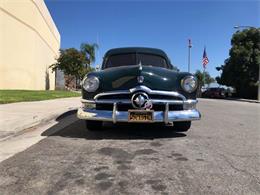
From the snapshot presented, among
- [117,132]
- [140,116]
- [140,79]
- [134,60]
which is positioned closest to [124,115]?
[140,116]

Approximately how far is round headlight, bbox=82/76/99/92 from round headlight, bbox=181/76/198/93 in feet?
4.87

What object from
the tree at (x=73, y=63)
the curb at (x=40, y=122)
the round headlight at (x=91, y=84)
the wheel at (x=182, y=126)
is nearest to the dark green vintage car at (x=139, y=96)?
the round headlight at (x=91, y=84)

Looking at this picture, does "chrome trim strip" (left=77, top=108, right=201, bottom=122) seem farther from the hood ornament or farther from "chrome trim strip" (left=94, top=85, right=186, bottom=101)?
the hood ornament

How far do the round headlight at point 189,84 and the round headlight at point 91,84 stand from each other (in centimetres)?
148

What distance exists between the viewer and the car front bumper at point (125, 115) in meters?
5.52

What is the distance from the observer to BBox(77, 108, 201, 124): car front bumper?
18.1 ft

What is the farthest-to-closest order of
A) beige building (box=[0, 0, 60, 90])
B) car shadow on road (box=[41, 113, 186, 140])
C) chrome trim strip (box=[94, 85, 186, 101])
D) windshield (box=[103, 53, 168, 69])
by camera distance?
beige building (box=[0, 0, 60, 90]), windshield (box=[103, 53, 168, 69]), car shadow on road (box=[41, 113, 186, 140]), chrome trim strip (box=[94, 85, 186, 101])

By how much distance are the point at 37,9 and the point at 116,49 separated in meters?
Result: 27.0

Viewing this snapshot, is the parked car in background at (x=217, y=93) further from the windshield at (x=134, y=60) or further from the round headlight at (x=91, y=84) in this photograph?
the round headlight at (x=91, y=84)

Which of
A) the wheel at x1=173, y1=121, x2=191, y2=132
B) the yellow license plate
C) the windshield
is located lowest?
the wheel at x1=173, y1=121, x2=191, y2=132

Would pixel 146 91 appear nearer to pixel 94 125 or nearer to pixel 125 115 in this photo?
pixel 125 115

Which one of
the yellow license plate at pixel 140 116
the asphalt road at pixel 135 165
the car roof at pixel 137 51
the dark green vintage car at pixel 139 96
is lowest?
the asphalt road at pixel 135 165

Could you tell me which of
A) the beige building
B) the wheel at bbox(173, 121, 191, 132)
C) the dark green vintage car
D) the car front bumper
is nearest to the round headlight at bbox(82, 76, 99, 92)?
the dark green vintage car

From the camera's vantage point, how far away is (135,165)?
13.5 ft
